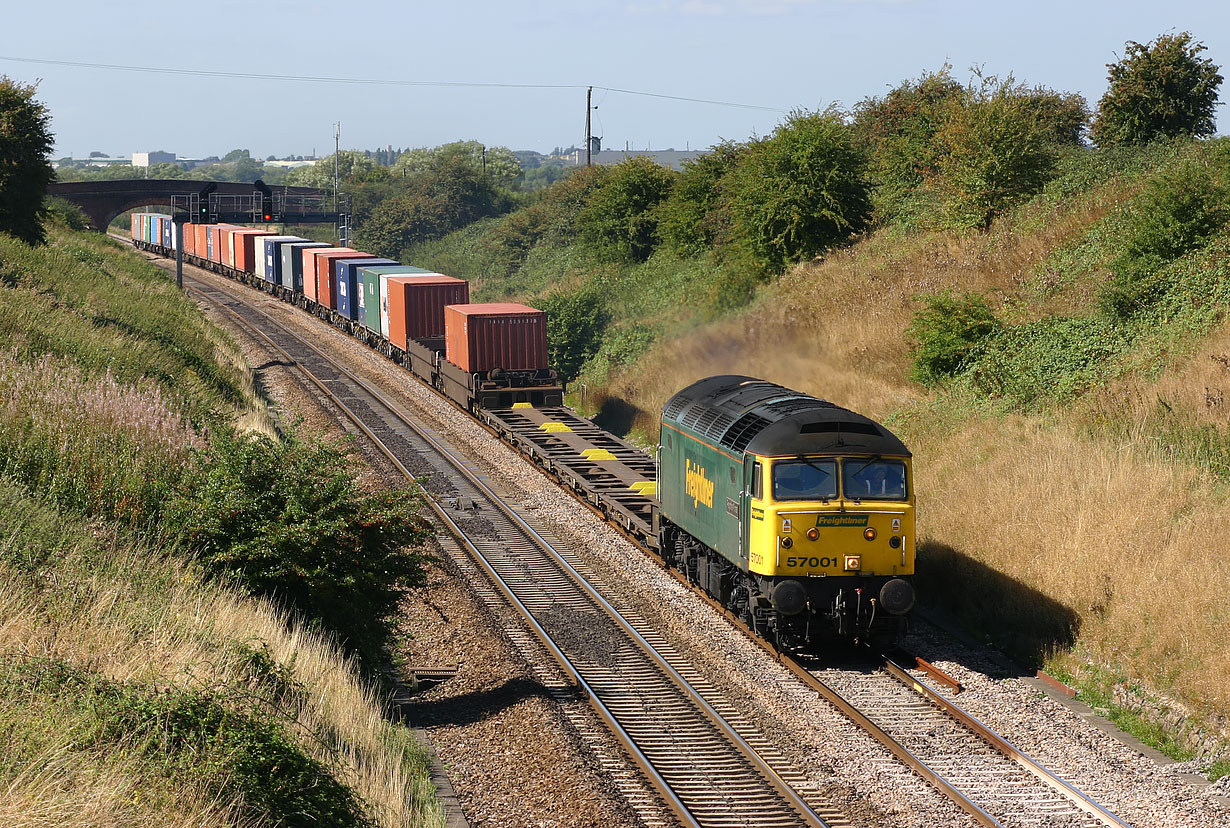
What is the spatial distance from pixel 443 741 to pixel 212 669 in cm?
370

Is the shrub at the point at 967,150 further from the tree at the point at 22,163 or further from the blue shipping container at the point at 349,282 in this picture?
the tree at the point at 22,163

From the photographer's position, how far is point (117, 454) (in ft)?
48.5

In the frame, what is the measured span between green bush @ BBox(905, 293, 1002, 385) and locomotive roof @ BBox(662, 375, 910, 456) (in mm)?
9480

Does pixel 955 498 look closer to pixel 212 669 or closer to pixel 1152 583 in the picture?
pixel 1152 583

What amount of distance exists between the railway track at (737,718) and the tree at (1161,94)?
26139mm

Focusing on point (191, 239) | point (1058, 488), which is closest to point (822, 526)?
point (1058, 488)

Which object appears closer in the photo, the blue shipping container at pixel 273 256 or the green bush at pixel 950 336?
the green bush at pixel 950 336

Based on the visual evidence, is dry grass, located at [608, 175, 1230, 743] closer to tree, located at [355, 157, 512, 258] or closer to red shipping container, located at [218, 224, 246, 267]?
red shipping container, located at [218, 224, 246, 267]

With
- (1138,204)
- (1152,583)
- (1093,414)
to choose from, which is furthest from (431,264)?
(1152,583)

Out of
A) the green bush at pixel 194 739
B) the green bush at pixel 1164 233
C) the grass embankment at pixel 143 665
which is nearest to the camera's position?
the grass embankment at pixel 143 665

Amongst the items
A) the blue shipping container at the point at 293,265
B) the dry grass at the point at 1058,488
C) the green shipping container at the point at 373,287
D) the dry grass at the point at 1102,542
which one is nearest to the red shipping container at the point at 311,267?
the blue shipping container at the point at 293,265

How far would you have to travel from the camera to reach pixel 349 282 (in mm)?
50875

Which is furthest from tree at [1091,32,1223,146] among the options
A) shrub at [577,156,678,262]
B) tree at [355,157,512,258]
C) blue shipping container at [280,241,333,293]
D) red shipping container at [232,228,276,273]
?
tree at [355,157,512,258]

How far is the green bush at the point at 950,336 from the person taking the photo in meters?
27.2
